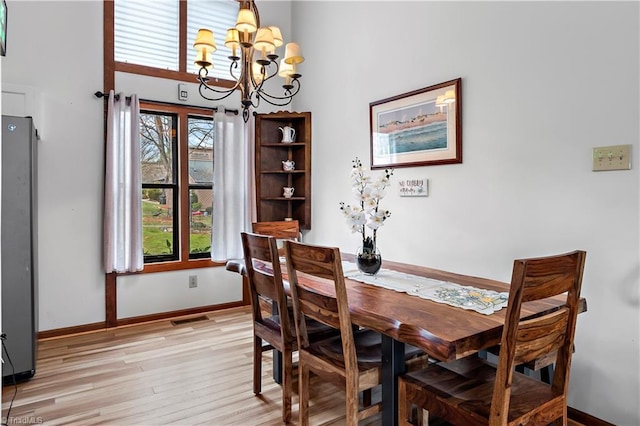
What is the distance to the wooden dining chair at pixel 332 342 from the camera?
1.66 meters

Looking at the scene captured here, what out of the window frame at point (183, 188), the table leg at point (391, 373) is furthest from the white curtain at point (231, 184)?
the table leg at point (391, 373)

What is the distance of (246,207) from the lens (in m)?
4.21

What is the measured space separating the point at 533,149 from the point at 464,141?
1.61 feet

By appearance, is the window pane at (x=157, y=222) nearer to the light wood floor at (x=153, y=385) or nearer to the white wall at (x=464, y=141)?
the white wall at (x=464, y=141)

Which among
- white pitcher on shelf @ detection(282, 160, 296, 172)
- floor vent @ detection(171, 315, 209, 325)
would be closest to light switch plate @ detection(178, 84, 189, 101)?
white pitcher on shelf @ detection(282, 160, 296, 172)

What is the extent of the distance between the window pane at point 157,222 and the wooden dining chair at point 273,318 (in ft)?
6.34

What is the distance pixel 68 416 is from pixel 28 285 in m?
0.91

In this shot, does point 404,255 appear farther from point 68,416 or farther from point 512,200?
point 68,416

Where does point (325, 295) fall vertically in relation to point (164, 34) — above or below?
below

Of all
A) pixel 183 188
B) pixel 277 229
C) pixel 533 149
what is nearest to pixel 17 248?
pixel 183 188

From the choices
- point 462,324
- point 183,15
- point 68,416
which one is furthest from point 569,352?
point 183,15

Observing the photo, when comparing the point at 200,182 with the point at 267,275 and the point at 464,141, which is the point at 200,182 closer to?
the point at 267,275

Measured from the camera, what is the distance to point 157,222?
4.00 meters

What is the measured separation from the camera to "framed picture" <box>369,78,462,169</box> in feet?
9.19
